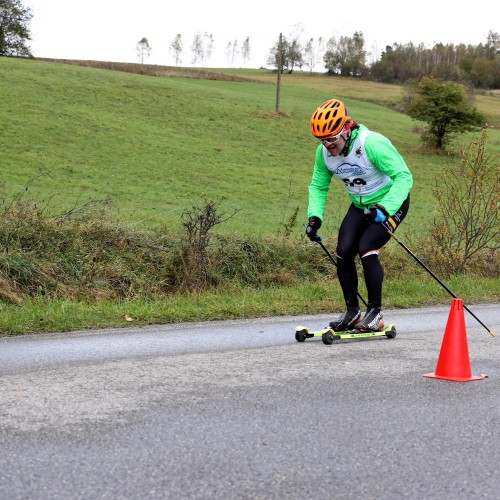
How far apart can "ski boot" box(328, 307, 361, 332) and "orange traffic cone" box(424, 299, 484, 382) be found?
5.68 ft

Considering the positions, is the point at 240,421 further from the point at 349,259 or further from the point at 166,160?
the point at 166,160

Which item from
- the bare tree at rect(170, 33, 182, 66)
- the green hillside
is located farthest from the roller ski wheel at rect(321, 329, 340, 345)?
the bare tree at rect(170, 33, 182, 66)

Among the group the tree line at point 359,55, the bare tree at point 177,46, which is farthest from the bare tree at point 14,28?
the bare tree at point 177,46

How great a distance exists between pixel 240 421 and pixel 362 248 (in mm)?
3199

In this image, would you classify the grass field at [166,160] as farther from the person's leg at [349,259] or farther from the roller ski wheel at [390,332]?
the roller ski wheel at [390,332]

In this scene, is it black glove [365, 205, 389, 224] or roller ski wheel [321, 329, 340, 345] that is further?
roller ski wheel [321, 329, 340, 345]

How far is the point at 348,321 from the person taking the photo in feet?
25.8

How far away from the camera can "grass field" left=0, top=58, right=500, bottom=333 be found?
33.6ft

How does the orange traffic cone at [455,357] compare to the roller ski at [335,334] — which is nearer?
the orange traffic cone at [455,357]

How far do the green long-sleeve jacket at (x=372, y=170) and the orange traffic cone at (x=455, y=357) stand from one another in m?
1.54

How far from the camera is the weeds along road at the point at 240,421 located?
12.5 ft

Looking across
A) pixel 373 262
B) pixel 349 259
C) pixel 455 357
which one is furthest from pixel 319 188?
pixel 455 357

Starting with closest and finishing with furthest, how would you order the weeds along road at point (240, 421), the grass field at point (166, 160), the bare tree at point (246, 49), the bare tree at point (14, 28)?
the weeds along road at point (240, 421) → the grass field at point (166, 160) → the bare tree at point (14, 28) → the bare tree at point (246, 49)

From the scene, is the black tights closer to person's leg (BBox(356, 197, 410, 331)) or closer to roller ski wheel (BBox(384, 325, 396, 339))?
person's leg (BBox(356, 197, 410, 331))
